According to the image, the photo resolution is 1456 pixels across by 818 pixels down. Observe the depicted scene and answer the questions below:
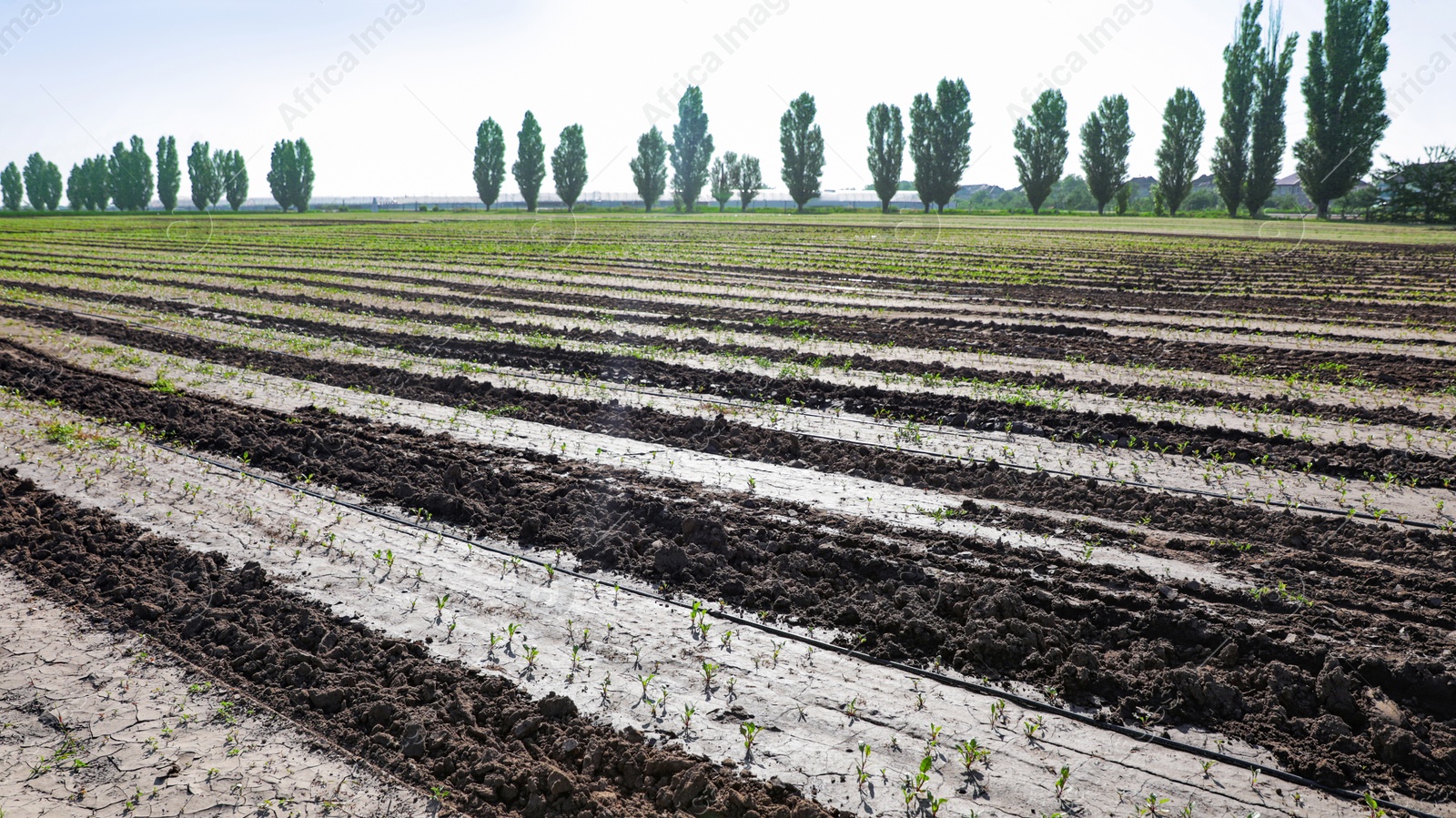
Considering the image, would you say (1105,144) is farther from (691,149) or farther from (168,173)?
(168,173)

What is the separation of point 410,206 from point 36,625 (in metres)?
100

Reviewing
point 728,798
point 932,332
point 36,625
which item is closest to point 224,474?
point 36,625

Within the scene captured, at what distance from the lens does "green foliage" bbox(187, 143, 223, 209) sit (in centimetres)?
8244

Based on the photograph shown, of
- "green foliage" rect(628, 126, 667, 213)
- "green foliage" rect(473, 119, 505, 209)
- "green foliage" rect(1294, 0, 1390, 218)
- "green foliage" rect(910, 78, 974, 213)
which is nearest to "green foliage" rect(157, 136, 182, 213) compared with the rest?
"green foliage" rect(473, 119, 505, 209)

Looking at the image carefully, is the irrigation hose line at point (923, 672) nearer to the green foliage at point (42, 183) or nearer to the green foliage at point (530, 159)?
the green foliage at point (530, 159)

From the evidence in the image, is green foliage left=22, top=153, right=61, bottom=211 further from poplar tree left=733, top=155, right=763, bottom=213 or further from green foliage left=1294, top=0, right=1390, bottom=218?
green foliage left=1294, top=0, right=1390, bottom=218

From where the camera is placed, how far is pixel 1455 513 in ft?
18.3

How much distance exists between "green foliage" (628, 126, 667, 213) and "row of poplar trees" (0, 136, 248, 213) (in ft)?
126

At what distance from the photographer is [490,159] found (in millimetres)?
75625

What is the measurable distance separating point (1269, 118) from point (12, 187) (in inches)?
4738

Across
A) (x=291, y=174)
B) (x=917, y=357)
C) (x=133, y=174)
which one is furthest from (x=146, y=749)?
(x=133, y=174)

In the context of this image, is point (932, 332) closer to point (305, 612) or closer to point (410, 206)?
point (305, 612)

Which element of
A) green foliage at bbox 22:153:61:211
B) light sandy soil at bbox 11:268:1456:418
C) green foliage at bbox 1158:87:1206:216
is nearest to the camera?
light sandy soil at bbox 11:268:1456:418

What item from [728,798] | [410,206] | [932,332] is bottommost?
[728,798]
